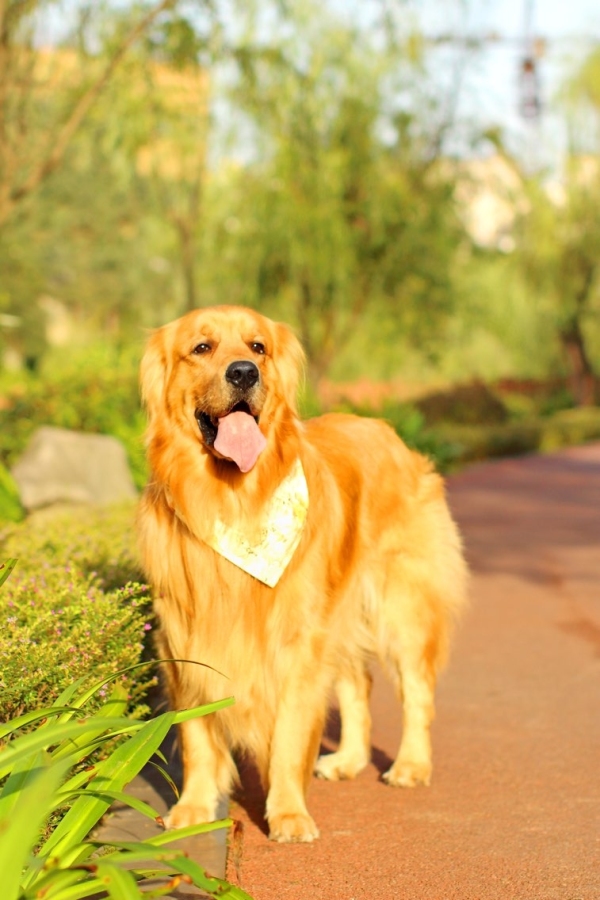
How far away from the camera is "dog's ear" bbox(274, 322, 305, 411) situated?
4.99m

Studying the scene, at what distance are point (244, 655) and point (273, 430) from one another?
0.88 m

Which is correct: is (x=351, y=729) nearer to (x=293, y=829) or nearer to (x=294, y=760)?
(x=294, y=760)

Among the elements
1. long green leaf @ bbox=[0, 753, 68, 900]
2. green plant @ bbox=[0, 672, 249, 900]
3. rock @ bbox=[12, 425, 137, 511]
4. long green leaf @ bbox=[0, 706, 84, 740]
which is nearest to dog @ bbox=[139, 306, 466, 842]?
green plant @ bbox=[0, 672, 249, 900]

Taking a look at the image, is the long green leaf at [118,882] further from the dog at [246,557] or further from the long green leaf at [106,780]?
the dog at [246,557]

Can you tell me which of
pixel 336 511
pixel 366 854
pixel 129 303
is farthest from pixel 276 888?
pixel 129 303

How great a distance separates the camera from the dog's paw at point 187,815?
4.45 m

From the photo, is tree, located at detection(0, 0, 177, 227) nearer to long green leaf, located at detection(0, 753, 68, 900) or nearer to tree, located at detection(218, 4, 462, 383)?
tree, located at detection(218, 4, 462, 383)

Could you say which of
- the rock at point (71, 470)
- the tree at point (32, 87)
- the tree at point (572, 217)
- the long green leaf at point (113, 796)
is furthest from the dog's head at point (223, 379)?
the tree at point (572, 217)

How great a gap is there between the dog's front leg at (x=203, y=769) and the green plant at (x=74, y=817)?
768 millimetres

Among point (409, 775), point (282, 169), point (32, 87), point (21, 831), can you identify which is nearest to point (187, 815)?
point (409, 775)

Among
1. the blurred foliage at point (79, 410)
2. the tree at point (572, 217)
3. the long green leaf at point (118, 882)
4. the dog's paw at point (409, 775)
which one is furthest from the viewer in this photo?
the tree at point (572, 217)

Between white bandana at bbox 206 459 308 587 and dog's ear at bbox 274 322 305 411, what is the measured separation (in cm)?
34

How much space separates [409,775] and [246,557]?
1315 mm

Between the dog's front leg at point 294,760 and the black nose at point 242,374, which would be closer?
the dog's front leg at point 294,760
